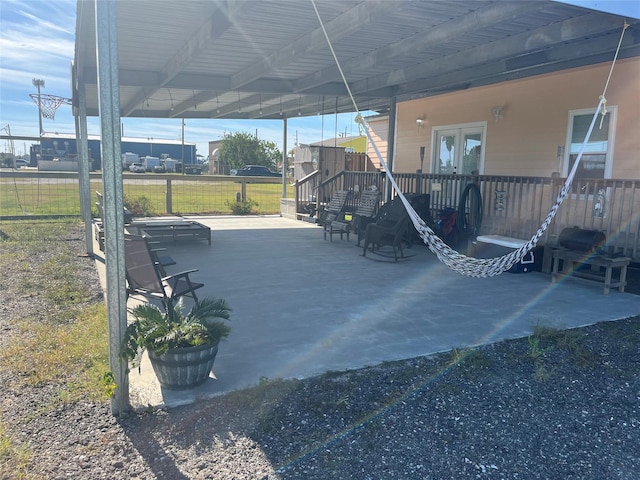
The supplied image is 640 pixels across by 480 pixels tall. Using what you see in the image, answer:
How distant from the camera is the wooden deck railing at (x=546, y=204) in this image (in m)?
6.43

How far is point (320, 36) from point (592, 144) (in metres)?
4.78

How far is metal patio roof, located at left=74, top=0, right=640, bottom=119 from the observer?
5102 mm

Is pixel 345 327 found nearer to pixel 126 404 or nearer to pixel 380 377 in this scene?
pixel 380 377

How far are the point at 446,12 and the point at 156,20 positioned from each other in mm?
3342

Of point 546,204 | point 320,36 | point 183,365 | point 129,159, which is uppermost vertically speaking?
point 320,36

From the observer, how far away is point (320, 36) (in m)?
6.09

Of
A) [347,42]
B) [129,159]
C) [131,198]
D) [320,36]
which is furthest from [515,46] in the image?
[129,159]

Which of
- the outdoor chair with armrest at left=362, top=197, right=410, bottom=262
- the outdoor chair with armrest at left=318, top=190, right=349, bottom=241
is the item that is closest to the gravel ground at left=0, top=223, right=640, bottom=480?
the outdoor chair with armrest at left=362, top=197, right=410, bottom=262

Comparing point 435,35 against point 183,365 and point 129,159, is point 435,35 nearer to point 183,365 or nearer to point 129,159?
point 183,365

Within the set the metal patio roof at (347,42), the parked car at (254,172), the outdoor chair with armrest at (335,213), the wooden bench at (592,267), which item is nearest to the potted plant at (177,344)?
the metal patio roof at (347,42)

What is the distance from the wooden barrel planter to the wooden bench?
16.6 ft

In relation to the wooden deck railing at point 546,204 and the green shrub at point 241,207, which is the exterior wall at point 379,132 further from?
the wooden deck railing at point 546,204

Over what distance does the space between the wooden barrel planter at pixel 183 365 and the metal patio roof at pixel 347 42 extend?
3.34m

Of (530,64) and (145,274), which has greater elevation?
(530,64)
